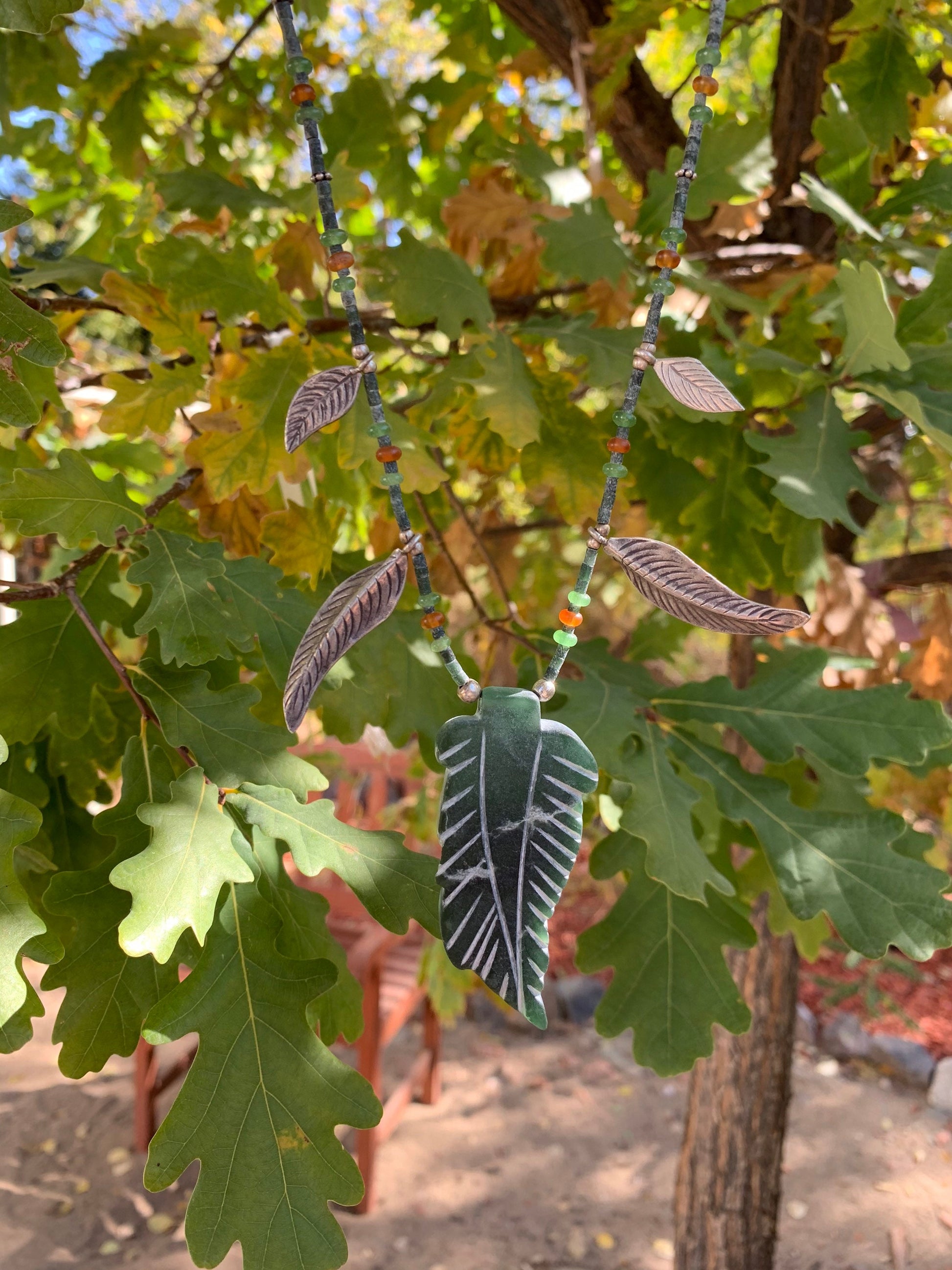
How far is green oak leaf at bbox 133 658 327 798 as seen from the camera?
0.77m

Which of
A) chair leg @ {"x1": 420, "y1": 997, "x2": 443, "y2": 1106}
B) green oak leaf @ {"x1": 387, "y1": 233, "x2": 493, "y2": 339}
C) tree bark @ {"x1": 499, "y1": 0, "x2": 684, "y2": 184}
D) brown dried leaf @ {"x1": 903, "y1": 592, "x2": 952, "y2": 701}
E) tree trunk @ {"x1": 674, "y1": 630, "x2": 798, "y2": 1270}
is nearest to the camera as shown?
green oak leaf @ {"x1": 387, "y1": 233, "x2": 493, "y2": 339}

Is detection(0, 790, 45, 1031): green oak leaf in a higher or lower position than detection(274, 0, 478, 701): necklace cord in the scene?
lower

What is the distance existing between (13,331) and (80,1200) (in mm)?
3301

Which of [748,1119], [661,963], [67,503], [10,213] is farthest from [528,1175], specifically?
[10,213]

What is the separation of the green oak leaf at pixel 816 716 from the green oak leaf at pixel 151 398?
2.05 ft

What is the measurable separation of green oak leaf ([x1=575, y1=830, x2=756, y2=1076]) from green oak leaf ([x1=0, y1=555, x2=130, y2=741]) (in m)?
0.54

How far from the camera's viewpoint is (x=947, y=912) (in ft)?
2.91

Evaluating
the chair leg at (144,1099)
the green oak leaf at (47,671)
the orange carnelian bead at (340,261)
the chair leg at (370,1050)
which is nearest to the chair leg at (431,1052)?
the chair leg at (370,1050)

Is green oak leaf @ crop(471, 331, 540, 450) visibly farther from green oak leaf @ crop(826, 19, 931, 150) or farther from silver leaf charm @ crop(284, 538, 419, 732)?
green oak leaf @ crop(826, 19, 931, 150)

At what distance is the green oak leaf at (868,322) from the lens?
948mm

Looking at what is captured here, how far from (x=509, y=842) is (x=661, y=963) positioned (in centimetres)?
44

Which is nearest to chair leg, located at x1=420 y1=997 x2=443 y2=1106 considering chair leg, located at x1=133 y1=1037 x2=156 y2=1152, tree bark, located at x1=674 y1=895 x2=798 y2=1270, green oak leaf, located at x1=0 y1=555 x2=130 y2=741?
chair leg, located at x1=133 y1=1037 x2=156 y2=1152

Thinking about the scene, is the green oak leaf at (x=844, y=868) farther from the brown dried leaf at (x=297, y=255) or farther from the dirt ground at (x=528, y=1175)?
the dirt ground at (x=528, y=1175)

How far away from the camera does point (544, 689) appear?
73 cm
